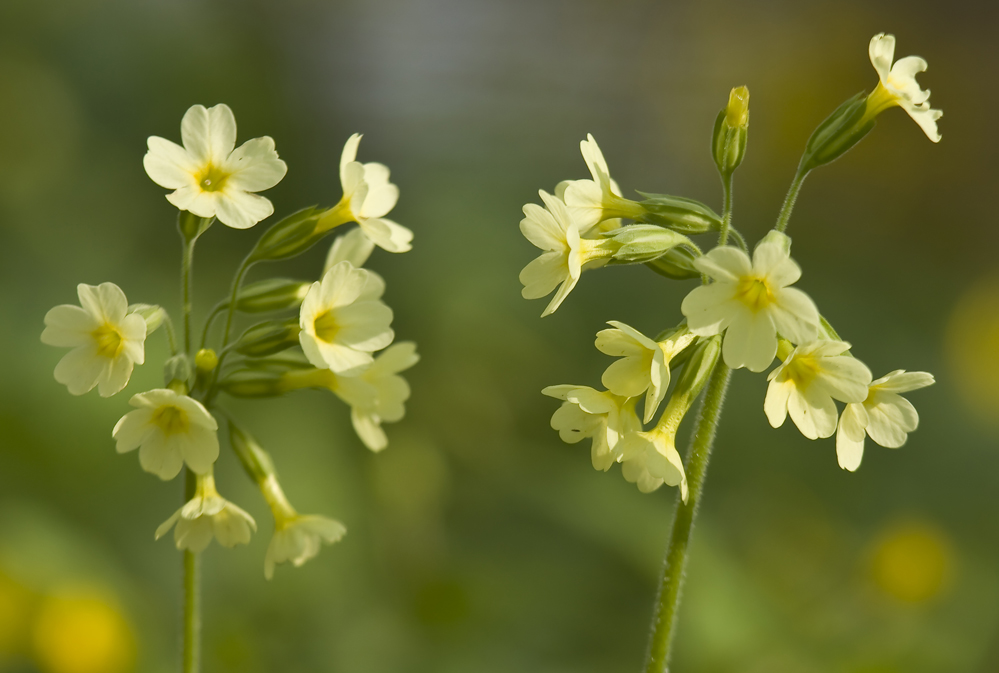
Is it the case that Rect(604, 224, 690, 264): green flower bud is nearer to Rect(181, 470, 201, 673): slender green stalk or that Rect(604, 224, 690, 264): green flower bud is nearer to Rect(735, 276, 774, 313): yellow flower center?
Rect(735, 276, 774, 313): yellow flower center

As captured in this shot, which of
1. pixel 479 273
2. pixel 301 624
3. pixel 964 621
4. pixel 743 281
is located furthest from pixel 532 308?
pixel 743 281

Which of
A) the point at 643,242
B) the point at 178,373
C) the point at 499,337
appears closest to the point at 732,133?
the point at 643,242

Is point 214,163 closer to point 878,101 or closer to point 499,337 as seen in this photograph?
point 878,101

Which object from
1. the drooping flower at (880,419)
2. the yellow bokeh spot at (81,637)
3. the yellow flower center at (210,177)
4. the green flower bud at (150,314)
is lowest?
the yellow bokeh spot at (81,637)

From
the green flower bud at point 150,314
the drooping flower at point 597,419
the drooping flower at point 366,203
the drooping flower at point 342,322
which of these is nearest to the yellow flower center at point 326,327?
the drooping flower at point 342,322

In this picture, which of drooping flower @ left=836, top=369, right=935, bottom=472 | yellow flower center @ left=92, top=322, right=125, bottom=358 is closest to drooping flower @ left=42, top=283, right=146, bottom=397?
yellow flower center @ left=92, top=322, right=125, bottom=358

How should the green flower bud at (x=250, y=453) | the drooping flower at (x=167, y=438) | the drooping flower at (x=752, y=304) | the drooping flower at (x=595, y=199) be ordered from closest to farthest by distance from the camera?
the drooping flower at (x=752, y=304)
the drooping flower at (x=167, y=438)
the drooping flower at (x=595, y=199)
the green flower bud at (x=250, y=453)

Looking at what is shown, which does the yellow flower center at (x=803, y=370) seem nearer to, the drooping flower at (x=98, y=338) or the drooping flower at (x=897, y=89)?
the drooping flower at (x=897, y=89)

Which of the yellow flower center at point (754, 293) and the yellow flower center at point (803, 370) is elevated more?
the yellow flower center at point (754, 293)
